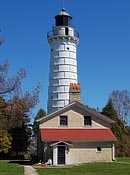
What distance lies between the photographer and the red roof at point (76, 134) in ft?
112

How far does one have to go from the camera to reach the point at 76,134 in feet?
116

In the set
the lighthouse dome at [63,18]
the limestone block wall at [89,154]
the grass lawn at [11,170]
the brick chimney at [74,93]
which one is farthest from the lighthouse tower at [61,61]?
the grass lawn at [11,170]

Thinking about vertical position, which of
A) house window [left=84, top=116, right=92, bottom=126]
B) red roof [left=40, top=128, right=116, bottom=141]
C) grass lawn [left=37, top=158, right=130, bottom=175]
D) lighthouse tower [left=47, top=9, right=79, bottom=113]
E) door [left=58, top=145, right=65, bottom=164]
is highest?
lighthouse tower [left=47, top=9, right=79, bottom=113]

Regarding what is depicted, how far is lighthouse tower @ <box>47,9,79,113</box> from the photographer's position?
1863 inches

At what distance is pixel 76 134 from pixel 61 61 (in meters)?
14.9

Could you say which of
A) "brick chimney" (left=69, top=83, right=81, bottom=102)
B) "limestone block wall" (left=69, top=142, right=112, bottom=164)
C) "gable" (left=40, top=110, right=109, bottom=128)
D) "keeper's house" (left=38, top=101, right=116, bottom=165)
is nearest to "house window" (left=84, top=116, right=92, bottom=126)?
"keeper's house" (left=38, top=101, right=116, bottom=165)

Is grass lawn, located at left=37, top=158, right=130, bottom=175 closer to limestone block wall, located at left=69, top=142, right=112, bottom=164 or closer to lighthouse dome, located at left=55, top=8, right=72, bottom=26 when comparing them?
limestone block wall, located at left=69, top=142, right=112, bottom=164

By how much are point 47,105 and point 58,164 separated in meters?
15.4

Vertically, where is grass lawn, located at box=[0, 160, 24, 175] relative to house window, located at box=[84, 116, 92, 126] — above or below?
below

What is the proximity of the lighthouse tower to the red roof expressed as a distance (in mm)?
10669

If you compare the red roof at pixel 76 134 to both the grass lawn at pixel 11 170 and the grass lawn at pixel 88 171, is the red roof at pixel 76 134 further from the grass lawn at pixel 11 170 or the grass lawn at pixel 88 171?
the grass lawn at pixel 88 171

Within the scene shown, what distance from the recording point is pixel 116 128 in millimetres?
47719

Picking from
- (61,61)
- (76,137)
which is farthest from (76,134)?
(61,61)

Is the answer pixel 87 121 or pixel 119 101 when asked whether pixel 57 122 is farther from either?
pixel 119 101
